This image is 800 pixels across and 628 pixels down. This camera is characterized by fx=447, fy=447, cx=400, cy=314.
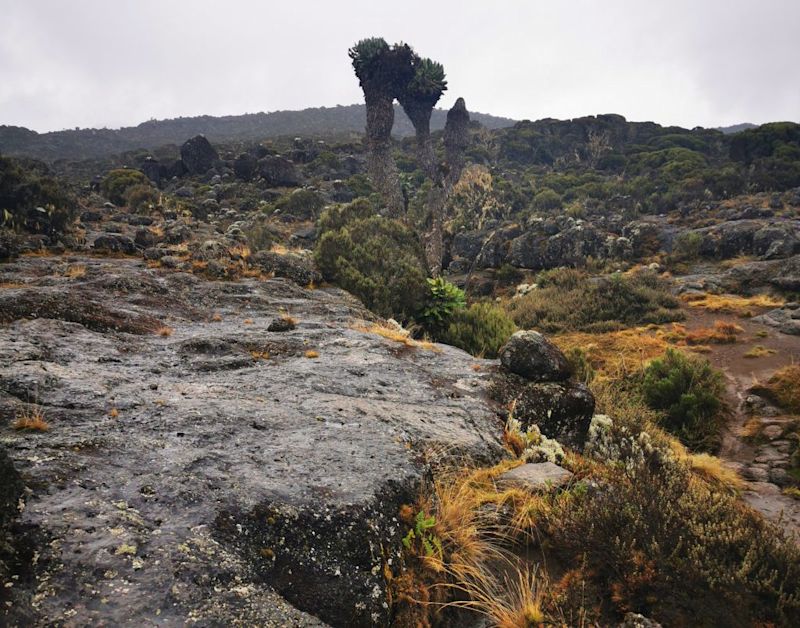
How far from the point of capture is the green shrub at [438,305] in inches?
522

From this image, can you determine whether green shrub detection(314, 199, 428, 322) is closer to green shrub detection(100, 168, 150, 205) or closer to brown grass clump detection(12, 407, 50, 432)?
brown grass clump detection(12, 407, 50, 432)

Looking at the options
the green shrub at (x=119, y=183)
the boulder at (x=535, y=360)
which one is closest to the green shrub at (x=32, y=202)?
the green shrub at (x=119, y=183)

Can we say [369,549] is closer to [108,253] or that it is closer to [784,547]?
[784,547]

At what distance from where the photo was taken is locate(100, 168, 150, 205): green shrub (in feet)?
118

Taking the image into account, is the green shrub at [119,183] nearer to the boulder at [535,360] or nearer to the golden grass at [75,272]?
the golden grass at [75,272]

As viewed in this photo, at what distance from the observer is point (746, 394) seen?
11.4 metres

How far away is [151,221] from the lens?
2511 cm

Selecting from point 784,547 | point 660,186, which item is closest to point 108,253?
point 784,547

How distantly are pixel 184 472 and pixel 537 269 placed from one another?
29.7 meters

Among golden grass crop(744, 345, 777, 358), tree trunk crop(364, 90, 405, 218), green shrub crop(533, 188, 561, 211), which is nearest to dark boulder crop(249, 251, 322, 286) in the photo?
golden grass crop(744, 345, 777, 358)

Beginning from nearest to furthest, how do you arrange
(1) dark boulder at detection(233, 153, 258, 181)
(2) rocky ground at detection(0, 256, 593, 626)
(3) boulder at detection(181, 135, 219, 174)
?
(2) rocky ground at detection(0, 256, 593, 626), (1) dark boulder at detection(233, 153, 258, 181), (3) boulder at detection(181, 135, 219, 174)

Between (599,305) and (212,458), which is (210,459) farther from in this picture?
(599,305)

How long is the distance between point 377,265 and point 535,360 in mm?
8250

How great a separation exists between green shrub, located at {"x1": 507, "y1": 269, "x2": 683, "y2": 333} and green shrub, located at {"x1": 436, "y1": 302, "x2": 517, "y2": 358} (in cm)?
776
